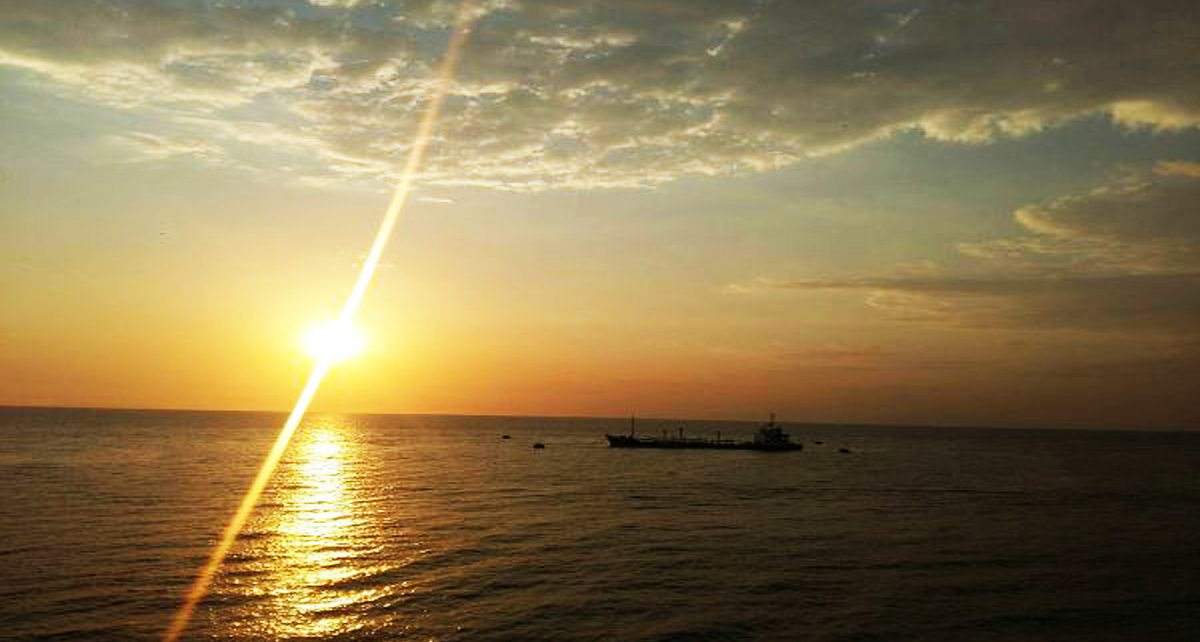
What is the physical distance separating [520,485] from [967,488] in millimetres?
57179

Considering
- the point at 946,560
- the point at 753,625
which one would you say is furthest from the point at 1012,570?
the point at 753,625

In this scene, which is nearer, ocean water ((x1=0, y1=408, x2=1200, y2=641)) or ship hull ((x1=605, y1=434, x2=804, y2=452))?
ocean water ((x1=0, y1=408, x2=1200, y2=641))

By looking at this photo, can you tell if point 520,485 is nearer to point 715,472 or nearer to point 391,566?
point 715,472

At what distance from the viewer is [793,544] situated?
174 feet

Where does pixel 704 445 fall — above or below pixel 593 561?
below

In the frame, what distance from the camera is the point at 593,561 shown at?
4553cm

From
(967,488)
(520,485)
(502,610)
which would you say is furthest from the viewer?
(967,488)

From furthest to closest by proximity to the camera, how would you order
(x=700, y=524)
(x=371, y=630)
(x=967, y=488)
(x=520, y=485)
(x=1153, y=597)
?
(x=967, y=488) → (x=520, y=485) → (x=700, y=524) → (x=1153, y=597) → (x=371, y=630)

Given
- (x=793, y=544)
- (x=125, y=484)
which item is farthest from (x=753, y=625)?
(x=125, y=484)

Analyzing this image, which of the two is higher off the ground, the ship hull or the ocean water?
the ocean water

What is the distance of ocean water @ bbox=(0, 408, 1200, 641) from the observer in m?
33.2

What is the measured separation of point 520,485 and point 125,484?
42689mm

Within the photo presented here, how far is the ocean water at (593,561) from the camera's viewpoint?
33.2m

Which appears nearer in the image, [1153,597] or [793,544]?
[1153,597]
